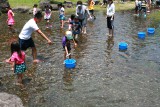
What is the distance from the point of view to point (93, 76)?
11805 mm

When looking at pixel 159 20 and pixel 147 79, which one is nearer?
pixel 147 79

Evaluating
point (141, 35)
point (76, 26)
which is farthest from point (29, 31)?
point (141, 35)

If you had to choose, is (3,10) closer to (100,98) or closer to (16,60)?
(16,60)

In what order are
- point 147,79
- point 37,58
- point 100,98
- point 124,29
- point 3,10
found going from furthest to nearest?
1. point 3,10
2. point 124,29
3. point 37,58
4. point 147,79
5. point 100,98

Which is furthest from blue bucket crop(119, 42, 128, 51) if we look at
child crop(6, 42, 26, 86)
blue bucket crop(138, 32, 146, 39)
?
child crop(6, 42, 26, 86)

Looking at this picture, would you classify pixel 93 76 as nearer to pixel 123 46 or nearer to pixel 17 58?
pixel 17 58

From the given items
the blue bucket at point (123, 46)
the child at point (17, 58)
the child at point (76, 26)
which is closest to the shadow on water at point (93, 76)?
the blue bucket at point (123, 46)

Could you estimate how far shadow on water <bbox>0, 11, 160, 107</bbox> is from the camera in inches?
379

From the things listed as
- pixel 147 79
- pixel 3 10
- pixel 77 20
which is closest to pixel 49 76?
pixel 147 79

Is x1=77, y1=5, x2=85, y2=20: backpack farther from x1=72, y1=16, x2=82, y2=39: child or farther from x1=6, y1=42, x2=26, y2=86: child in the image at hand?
x1=6, y1=42, x2=26, y2=86: child

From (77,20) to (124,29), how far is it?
5.12 m

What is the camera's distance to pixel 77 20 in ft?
59.1

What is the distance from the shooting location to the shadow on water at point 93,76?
9633 mm

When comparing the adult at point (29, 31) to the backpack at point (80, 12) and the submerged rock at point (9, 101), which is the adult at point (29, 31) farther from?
the backpack at point (80, 12)
